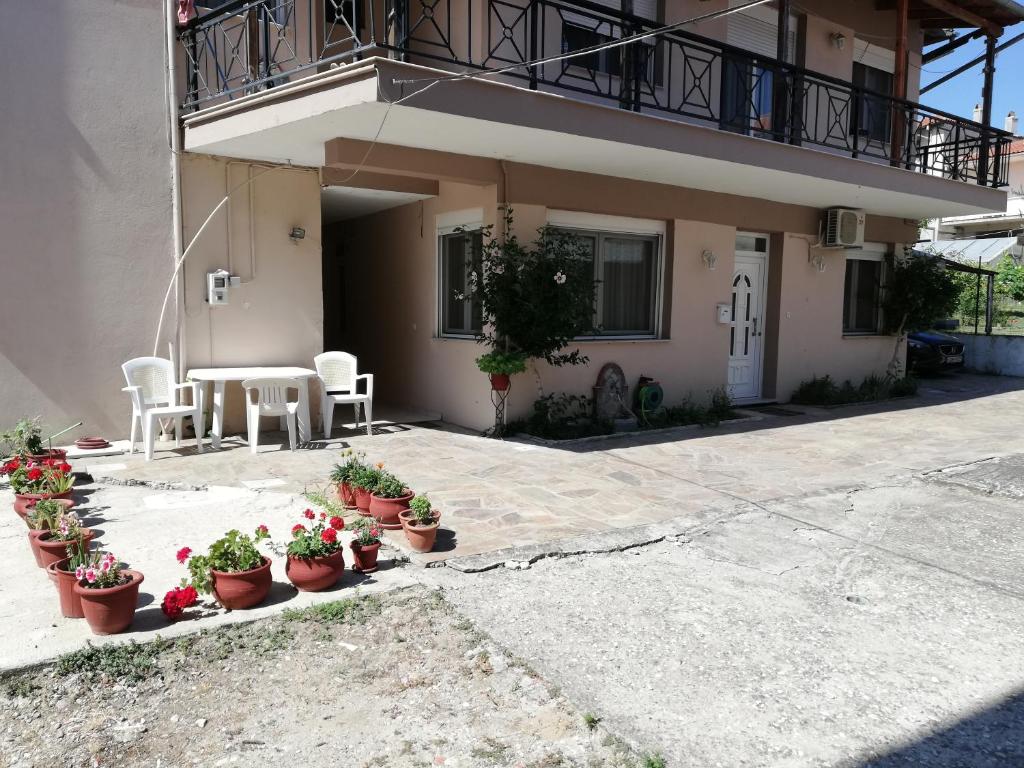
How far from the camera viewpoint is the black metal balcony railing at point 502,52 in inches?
278

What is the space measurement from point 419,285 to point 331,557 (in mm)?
6265

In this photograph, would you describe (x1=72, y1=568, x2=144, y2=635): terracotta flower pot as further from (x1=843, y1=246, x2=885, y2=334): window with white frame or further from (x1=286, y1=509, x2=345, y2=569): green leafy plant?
(x1=843, y1=246, x2=885, y2=334): window with white frame

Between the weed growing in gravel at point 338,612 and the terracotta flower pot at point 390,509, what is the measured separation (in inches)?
45.8

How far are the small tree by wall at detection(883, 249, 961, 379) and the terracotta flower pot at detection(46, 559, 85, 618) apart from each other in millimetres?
13034

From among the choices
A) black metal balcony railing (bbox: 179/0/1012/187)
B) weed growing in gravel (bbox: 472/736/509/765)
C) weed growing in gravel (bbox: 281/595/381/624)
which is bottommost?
weed growing in gravel (bbox: 472/736/509/765)

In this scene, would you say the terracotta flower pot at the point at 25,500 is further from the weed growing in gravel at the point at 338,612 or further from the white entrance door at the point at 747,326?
the white entrance door at the point at 747,326

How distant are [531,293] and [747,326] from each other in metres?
4.78

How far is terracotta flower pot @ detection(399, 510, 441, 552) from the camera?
4.97 meters

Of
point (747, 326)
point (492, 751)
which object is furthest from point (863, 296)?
point (492, 751)

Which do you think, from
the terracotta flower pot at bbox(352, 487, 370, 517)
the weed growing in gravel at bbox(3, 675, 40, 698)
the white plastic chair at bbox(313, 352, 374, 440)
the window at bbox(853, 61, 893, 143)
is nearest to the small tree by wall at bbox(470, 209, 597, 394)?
the white plastic chair at bbox(313, 352, 374, 440)

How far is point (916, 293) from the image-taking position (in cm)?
1302

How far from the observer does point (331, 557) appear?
4.40m

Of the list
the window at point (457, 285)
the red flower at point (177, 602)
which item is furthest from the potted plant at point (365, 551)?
the window at point (457, 285)

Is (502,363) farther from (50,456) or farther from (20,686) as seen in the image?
(20,686)
